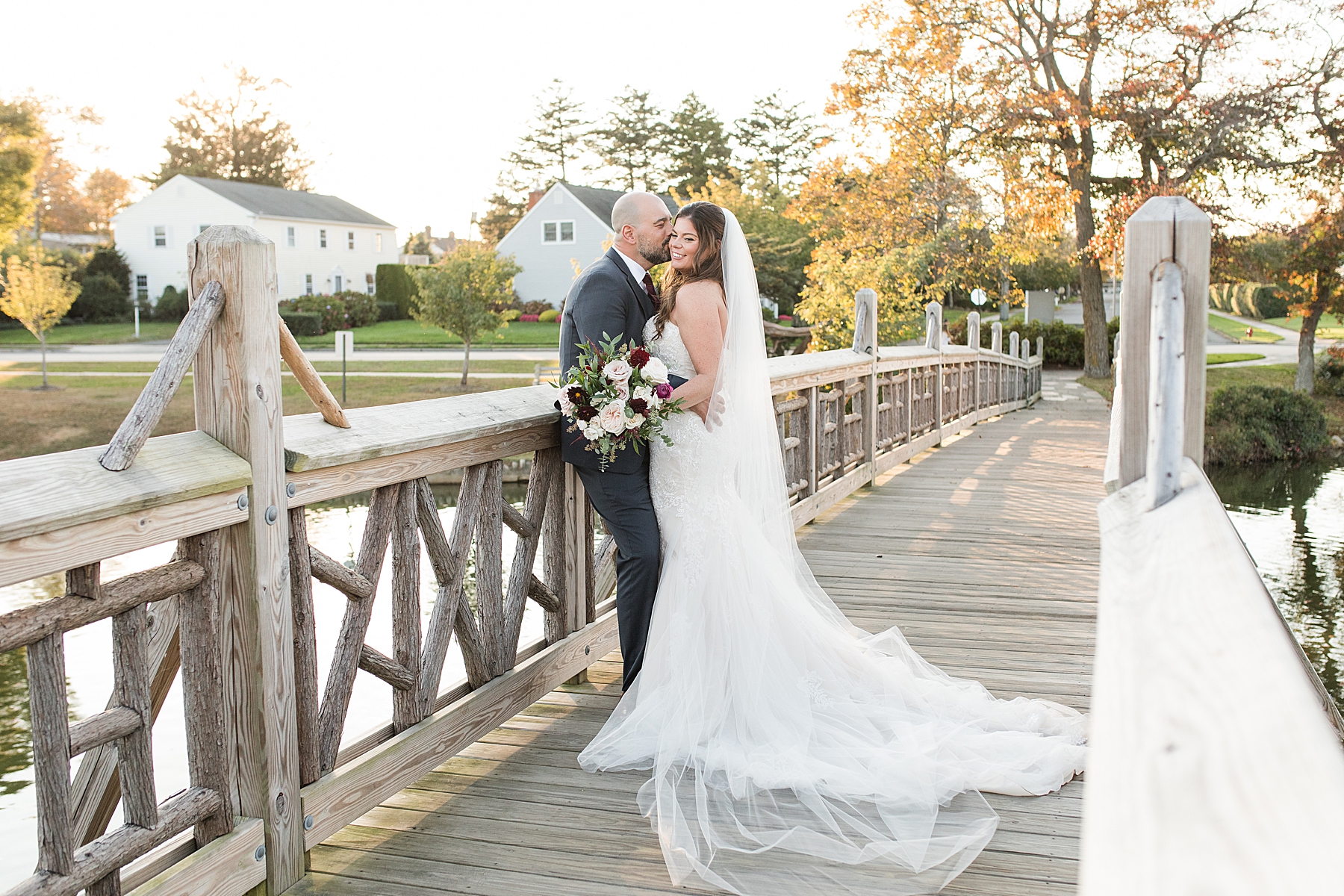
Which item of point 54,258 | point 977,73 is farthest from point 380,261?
point 977,73

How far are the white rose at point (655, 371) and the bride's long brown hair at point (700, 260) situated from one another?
36cm

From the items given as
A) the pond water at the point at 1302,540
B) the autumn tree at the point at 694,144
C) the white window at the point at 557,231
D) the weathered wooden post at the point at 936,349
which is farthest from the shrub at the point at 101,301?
the pond water at the point at 1302,540

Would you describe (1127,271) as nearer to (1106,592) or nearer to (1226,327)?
(1106,592)

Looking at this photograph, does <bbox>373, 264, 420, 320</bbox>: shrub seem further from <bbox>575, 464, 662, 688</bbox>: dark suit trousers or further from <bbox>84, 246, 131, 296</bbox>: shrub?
<bbox>575, 464, 662, 688</bbox>: dark suit trousers

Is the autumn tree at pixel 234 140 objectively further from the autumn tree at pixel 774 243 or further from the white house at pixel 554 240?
the autumn tree at pixel 774 243

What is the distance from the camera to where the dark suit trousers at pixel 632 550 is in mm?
3922

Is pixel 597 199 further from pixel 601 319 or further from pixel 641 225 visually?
pixel 601 319

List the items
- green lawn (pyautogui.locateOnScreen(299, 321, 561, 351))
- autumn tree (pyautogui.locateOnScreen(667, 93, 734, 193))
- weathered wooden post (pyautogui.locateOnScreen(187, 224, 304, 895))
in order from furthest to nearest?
1. autumn tree (pyautogui.locateOnScreen(667, 93, 734, 193))
2. green lawn (pyautogui.locateOnScreen(299, 321, 561, 351))
3. weathered wooden post (pyautogui.locateOnScreen(187, 224, 304, 895))

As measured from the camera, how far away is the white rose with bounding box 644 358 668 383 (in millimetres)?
3695

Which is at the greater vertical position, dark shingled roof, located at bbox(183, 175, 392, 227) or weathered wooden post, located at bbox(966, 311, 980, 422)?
dark shingled roof, located at bbox(183, 175, 392, 227)

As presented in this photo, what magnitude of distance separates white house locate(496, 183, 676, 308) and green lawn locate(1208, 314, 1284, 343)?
22969 millimetres

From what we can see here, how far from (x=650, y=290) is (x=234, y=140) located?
6326cm

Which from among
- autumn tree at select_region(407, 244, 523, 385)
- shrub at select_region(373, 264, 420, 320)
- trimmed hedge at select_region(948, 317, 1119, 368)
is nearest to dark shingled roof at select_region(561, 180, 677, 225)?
shrub at select_region(373, 264, 420, 320)

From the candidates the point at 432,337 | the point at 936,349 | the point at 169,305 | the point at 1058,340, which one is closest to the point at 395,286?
the point at 169,305
